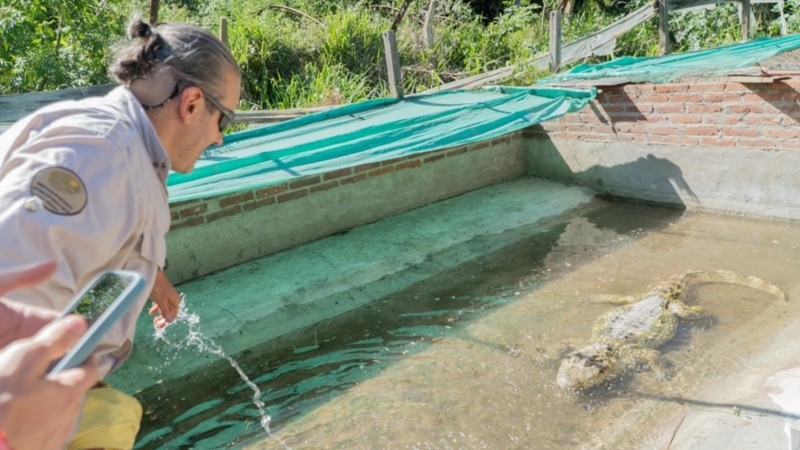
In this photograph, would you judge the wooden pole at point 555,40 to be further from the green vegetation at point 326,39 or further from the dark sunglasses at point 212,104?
the dark sunglasses at point 212,104

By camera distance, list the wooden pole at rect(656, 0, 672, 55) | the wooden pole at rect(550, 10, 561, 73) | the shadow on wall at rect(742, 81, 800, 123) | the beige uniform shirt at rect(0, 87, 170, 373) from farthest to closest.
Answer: the wooden pole at rect(656, 0, 672, 55) < the wooden pole at rect(550, 10, 561, 73) < the shadow on wall at rect(742, 81, 800, 123) < the beige uniform shirt at rect(0, 87, 170, 373)

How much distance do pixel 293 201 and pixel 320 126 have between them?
758mm

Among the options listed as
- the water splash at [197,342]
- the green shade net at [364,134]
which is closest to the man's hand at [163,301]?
the water splash at [197,342]

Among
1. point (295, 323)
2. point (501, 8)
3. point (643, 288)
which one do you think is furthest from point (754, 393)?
point (501, 8)

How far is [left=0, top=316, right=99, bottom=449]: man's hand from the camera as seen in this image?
0.75m

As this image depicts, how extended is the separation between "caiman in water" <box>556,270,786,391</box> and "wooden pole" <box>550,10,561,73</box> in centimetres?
411

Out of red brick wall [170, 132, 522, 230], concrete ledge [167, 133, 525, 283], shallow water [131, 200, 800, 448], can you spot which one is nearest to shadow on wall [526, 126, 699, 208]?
concrete ledge [167, 133, 525, 283]

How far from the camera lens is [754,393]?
3.28m

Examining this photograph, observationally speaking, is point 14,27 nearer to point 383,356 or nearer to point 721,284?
point 383,356

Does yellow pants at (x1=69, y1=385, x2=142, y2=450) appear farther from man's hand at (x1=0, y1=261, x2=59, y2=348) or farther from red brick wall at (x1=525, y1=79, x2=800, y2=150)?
red brick wall at (x1=525, y1=79, x2=800, y2=150)

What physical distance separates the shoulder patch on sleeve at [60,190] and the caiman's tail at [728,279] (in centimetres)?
449

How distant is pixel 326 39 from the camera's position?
30.6 feet

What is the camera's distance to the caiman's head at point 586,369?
3590mm

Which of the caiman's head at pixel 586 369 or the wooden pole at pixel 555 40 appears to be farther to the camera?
the wooden pole at pixel 555 40
